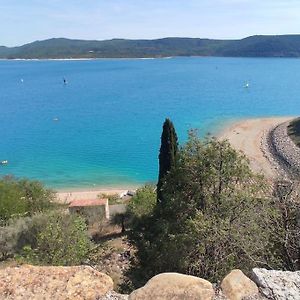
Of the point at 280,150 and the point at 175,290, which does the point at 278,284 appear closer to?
the point at 175,290

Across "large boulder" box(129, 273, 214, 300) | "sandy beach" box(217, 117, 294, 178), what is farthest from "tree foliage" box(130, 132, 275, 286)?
"sandy beach" box(217, 117, 294, 178)

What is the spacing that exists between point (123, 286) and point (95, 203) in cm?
1676

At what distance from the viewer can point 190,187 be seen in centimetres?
1520

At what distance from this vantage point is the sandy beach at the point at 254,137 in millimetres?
51659

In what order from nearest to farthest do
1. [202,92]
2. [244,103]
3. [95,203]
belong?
[95,203] < [244,103] < [202,92]

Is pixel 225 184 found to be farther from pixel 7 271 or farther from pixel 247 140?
pixel 247 140

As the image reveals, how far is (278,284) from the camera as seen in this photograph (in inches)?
244

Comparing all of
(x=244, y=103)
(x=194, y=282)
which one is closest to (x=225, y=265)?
(x=194, y=282)

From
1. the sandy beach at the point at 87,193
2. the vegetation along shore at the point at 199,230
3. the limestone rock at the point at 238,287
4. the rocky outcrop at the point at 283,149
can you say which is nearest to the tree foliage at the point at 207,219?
the vegetation along shore at the point at 199,230

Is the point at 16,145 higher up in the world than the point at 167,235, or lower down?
lower down

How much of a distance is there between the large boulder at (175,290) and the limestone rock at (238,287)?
0.24m

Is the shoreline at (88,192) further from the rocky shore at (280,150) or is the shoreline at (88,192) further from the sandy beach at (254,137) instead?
the rocky shore at (280,150)

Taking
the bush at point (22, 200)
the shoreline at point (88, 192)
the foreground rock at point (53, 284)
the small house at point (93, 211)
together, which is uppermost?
the foreground rock at point (53, 284)

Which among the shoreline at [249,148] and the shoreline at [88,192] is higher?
the shoreline at [249,148]
